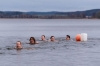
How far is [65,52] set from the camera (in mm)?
39906

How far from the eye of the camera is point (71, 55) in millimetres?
37438

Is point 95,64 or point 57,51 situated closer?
point 95,64

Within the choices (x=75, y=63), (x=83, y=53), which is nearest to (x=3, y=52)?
(x=83, y=53)

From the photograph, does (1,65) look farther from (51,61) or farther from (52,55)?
(52,55)

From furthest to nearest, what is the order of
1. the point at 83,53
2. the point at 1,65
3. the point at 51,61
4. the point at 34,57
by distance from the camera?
1. the point at 83,53
2. the point at 34,57
3. the point at 51,61
4. the point at 1,65

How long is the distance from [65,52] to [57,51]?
95 cm

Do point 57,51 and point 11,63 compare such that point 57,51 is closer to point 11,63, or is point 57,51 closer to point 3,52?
point 3,52

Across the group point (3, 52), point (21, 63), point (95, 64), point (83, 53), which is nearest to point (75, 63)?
point (95, 64)

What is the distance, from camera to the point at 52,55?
122 ft

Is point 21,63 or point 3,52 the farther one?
point 3,52

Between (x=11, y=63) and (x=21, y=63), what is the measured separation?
767 millimetres

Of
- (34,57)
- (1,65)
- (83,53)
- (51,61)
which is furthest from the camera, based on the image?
(83,53)

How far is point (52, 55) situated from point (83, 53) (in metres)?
3.51

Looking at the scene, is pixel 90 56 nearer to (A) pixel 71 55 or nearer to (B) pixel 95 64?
(A) pixel 71 55
